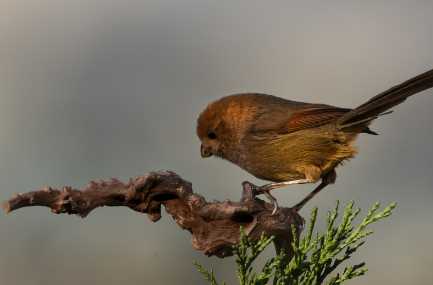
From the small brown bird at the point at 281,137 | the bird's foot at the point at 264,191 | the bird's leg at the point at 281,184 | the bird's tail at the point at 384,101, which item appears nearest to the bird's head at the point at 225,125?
the small brown bird at the point at 281,137

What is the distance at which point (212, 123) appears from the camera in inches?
159

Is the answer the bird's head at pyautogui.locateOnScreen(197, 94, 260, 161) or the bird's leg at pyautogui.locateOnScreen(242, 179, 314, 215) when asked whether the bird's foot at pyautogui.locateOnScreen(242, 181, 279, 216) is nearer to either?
the bird's leg at pyautogui.locateOnScreen(242, 179, 314, 215)

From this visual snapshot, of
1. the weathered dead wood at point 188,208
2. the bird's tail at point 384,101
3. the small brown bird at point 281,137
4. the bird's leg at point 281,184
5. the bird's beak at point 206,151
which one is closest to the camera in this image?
the weathered dead wood at point 188,208

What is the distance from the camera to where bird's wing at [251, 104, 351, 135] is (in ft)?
13.6

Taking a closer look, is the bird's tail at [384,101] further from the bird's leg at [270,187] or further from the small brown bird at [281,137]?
the bird's leg at [270,187]

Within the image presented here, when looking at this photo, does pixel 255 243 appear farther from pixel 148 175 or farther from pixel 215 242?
pixel 148 175

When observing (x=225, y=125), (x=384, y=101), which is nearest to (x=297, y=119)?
(x=225, y=125)

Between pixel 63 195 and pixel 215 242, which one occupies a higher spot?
pixel 63 195

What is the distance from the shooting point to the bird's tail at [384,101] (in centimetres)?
351

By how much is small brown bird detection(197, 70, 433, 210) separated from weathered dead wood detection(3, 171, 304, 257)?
126cm

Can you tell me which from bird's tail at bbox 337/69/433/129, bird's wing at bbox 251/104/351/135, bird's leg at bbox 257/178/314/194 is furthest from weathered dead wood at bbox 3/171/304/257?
bird's wing at bbox 251/104/351/135

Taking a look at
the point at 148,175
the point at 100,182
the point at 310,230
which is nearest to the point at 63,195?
the point at 100,182

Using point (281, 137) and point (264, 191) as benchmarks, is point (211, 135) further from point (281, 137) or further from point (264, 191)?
point (264, 191)

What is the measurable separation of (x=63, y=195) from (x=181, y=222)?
0.53 metres
